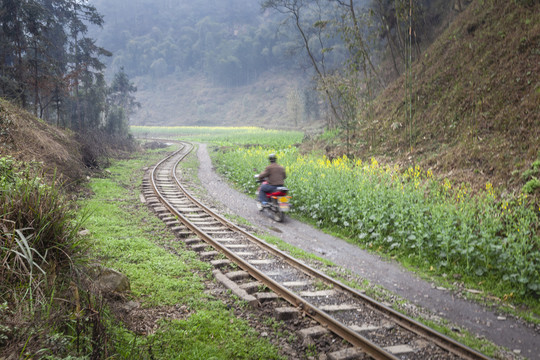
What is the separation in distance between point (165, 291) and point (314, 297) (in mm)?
2424

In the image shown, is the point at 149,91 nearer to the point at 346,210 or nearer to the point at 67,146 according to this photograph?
the point at 67,146

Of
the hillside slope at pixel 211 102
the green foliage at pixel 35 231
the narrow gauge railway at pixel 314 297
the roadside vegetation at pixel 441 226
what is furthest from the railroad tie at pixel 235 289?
the hillside slope at pixel 211 102

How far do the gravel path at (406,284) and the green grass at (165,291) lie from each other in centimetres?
306

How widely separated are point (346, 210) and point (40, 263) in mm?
8133

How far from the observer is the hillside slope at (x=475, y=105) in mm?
11453

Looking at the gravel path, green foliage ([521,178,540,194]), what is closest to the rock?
the gravel path

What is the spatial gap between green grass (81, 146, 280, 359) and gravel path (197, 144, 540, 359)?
3061mm

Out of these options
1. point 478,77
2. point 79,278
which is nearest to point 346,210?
point 79,278

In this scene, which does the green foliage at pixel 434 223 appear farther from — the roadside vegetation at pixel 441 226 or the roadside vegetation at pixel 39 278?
the roadside vegetation at pixel 39 278

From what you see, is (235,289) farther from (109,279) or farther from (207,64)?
(207,64)

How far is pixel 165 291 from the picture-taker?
5.82 m

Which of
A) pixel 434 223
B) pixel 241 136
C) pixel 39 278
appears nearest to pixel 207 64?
pixel 241 136

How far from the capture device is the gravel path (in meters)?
5.18

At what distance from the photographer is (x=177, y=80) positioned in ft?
427
